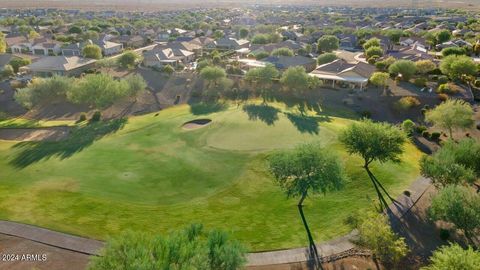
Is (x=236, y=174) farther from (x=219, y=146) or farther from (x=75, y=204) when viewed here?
(x=75, y=204)

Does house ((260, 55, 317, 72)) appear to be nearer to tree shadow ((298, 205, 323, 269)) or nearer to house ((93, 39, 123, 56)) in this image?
house ((93, 39, 123, 56))

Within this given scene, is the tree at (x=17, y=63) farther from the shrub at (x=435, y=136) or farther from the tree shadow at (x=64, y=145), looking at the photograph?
the shrub at (x=435, y=136)

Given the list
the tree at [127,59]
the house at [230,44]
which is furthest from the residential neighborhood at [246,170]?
the house at [230,44]

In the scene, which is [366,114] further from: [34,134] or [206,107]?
A: [34,134]

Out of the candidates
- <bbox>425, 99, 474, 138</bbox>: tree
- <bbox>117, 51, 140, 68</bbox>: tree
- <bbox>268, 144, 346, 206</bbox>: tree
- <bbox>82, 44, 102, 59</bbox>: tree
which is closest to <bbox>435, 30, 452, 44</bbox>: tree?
<bbox>425, 99, 474, 138</bbox>: tree

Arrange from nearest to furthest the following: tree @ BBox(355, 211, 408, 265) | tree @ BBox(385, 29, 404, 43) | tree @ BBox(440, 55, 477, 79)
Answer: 1. tree @ BBox(355, 211, 408, 265)
2. tree @ BBox(440, 55, 477, 79)
3. tree @ BBox(385, 29, 404, 43)

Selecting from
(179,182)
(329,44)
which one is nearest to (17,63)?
(179,182)

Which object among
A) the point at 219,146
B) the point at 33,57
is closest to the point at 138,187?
the point at 219,146
